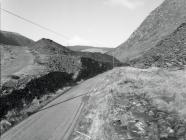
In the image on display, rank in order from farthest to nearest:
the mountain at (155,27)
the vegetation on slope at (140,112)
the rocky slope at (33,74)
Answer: the mountain at (155,27) → the rocky slope at (33,74) → the vegetation on slope at (140,112)

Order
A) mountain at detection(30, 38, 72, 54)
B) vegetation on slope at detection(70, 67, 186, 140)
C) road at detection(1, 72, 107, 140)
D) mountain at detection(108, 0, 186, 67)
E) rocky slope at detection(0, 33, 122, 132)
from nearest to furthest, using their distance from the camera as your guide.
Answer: vegetation on slope at detection(70, 67, 186, 140) < road at detection(1, 72, 107, 140) < rocky slope at detection(0, 33, 122, 132) < mountain at detection(30, 38, 72, 54) < mountain at detection(108, 0, 186, 67)

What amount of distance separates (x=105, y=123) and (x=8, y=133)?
25.3ft

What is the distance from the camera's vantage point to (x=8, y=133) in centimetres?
1828

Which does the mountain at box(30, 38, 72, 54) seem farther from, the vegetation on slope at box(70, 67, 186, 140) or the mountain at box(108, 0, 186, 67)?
the vegetation on slope at box(70, 67, 186, 140)

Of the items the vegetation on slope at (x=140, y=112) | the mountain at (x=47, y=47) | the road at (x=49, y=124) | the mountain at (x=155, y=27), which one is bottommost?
the road at (x=49, y=124)

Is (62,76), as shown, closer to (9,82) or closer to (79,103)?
(9,82)

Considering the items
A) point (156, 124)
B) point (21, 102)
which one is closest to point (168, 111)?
point (156, 124)

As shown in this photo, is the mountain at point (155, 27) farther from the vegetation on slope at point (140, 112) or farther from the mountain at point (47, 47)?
the vegetation on slope at point (140, 112)

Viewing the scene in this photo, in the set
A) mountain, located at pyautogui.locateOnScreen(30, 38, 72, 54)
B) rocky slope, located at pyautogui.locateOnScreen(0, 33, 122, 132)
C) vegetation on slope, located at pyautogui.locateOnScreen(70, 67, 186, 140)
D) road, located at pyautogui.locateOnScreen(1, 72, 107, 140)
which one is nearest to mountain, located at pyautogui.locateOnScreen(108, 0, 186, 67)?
mountain, located at pyautogui.locateOnScreen(30, 38, 72, 54)

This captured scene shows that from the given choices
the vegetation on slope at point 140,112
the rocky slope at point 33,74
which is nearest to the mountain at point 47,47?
the rocky slope at point 33,74

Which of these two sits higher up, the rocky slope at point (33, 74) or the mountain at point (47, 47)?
the mountain at point (47, 47)

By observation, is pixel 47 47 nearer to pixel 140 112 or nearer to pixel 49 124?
pixel 49 124

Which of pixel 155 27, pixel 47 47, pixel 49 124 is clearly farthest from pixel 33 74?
pixel 155 27

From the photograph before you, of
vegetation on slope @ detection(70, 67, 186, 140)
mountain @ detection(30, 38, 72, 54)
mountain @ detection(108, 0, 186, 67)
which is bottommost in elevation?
vegetation on slope @ detection(70, 67, 186, 140)
